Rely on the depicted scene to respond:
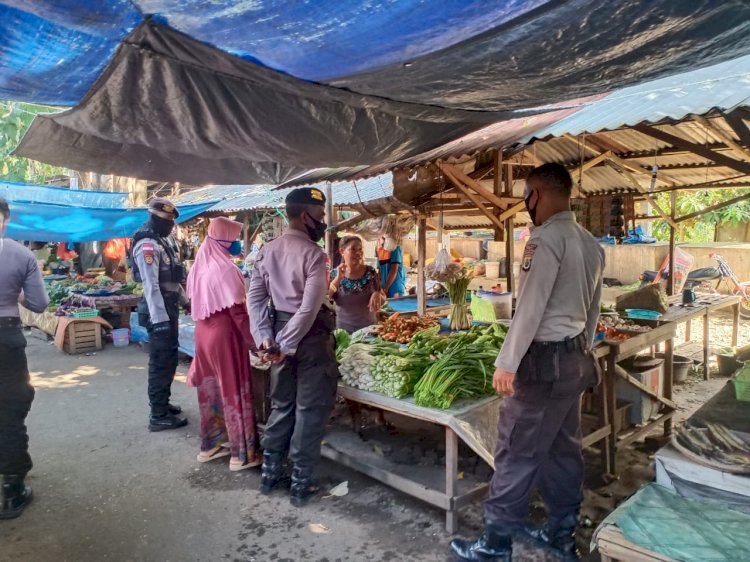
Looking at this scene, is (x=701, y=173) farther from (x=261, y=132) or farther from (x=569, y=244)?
(x=261, y=132)

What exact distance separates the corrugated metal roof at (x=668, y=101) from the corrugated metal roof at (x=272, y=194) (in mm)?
2741

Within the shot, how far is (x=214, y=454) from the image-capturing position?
15.1ft

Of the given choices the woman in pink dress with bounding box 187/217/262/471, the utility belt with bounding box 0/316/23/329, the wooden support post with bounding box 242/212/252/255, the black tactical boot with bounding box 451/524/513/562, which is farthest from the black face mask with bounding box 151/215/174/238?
the wooden support post with bounding box 242/212/252/255

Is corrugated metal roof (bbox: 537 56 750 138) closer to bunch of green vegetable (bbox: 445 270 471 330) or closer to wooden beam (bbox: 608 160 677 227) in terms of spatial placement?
bunch of green vegetable (bbox: 445 270 471 330)

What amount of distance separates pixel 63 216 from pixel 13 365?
6.25m

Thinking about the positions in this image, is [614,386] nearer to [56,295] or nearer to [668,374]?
[668,374]

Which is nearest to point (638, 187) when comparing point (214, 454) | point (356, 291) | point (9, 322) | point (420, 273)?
point (420, 273)

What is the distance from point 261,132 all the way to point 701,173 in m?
6.77

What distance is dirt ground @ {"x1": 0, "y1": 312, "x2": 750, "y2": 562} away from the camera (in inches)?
128

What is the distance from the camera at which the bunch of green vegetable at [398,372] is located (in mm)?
3688

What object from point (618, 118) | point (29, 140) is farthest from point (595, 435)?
point (29, 140)

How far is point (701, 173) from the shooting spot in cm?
750

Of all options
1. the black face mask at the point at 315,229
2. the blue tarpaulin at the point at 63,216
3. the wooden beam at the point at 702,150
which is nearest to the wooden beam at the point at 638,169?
the wooden beam at the point at 702,150

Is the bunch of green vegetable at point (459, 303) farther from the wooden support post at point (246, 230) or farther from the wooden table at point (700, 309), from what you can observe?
the wooden support post at point (246, 230)
